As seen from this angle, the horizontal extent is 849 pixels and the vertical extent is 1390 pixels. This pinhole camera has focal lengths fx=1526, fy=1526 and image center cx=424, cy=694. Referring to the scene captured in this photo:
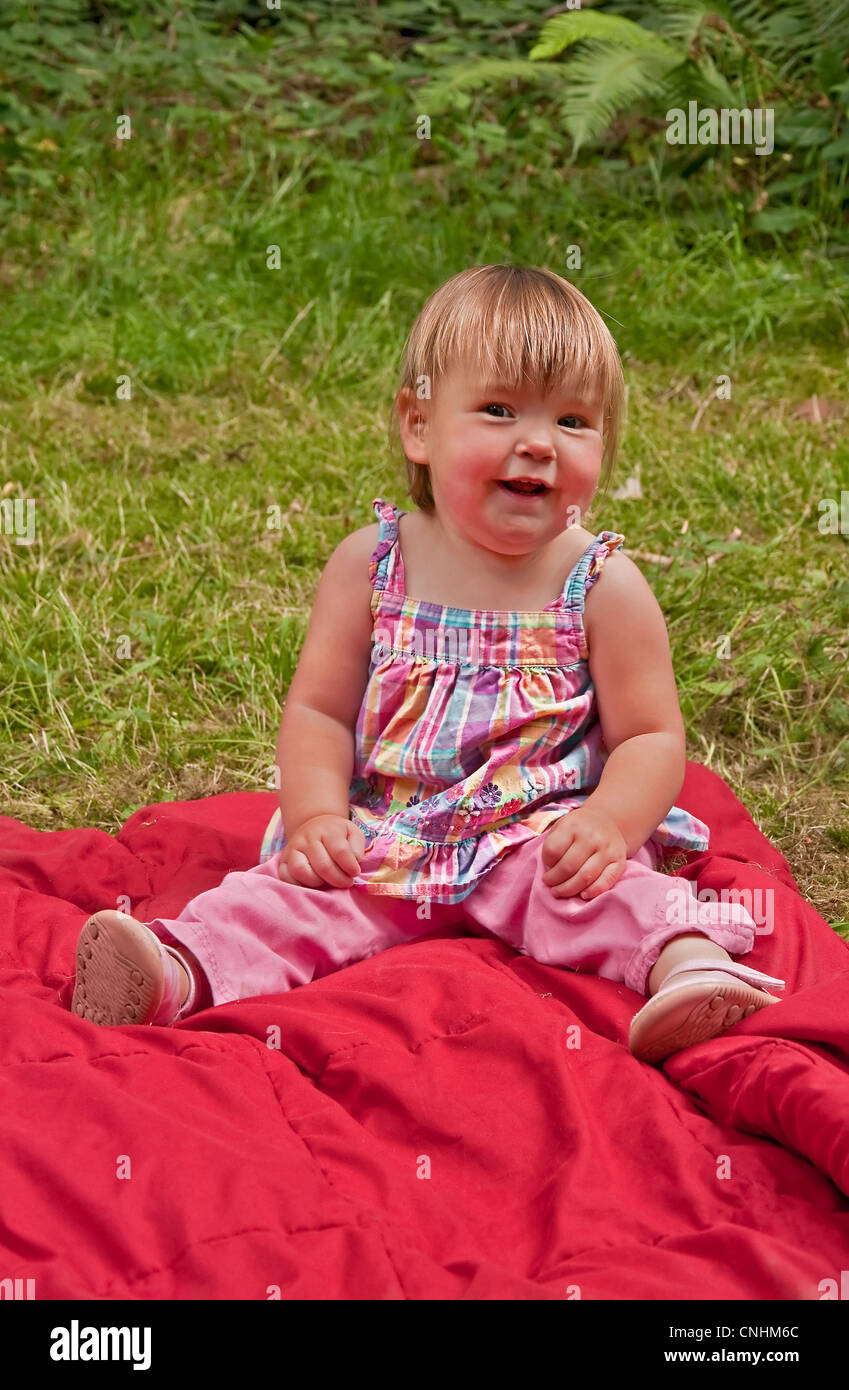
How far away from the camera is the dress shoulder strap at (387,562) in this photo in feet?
8.34

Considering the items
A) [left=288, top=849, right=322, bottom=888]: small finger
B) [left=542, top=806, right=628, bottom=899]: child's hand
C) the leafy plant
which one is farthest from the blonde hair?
the leafy plant

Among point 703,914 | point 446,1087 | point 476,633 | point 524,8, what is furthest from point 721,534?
point 524,8

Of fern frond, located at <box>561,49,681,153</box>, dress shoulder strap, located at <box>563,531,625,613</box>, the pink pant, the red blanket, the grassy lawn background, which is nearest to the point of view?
the red blanket

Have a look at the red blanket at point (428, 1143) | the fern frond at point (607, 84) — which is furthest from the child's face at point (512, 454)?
the fern frond at point (607, 84)

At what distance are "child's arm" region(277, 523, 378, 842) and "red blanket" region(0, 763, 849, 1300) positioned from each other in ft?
1.28

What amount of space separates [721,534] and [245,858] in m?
1.84

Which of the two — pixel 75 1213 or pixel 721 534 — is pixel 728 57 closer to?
pixel 721 534

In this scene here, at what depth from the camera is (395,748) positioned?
97.5 inches

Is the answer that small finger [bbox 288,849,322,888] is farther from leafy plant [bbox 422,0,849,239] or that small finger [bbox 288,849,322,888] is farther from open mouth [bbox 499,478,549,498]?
leafy plant [bbox 422,0,849,239]

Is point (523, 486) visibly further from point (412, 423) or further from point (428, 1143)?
point (428, 1143)

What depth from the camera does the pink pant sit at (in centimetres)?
221

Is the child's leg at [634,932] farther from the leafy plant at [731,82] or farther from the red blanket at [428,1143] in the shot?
the leafy plant at [731,82]

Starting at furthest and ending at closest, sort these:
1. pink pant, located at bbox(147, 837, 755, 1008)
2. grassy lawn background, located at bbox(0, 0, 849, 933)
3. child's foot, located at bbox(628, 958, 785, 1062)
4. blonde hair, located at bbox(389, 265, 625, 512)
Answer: grassy lawn background, located at bbox(0, 0, 849, 933) < blonde hair, located at bbox(389, 265, 625, 512) < pink pant, located at bbox(147, 837, 755, 1008) < child's foot, located at bbox(628, 958, 785, 1062)

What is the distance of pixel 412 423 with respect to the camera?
2529 mm
